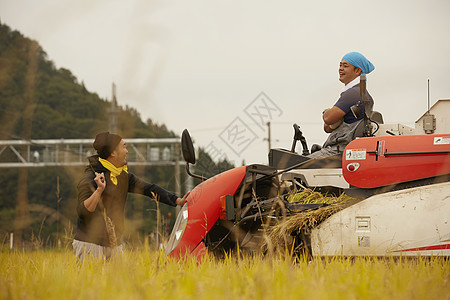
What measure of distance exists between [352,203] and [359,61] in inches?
63.1

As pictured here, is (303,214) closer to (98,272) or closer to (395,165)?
(395,165)

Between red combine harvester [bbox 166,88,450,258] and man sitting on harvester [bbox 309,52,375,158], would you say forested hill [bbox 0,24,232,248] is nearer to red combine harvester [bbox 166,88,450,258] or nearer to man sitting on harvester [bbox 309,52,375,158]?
red combine harvester [bbox 166,88,450,258]

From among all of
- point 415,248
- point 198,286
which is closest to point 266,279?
point 198,286

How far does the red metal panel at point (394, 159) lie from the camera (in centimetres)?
425

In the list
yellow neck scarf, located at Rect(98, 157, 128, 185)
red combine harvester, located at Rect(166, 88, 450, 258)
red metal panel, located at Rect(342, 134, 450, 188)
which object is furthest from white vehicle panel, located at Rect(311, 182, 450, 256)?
yellow neck scarf, located at Rect(98, 157, 128, 185)

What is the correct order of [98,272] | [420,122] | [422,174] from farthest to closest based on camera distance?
[420,122], [422,174], [98,272]

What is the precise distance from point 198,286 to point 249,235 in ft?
7.09

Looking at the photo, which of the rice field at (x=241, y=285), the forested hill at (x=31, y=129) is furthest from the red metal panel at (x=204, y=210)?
the rice field at (x=241, y=285)

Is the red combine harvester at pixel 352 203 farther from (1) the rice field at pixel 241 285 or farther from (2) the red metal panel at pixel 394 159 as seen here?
(1) the rice field at pixel 241 285

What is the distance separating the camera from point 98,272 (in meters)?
3.56

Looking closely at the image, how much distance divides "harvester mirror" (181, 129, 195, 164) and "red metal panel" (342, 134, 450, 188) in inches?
47.1

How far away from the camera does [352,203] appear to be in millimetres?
4297

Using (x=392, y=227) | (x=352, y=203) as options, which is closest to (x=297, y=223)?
(x=352, y=203)

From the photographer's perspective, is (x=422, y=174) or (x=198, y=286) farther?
(x=422, y=174)
